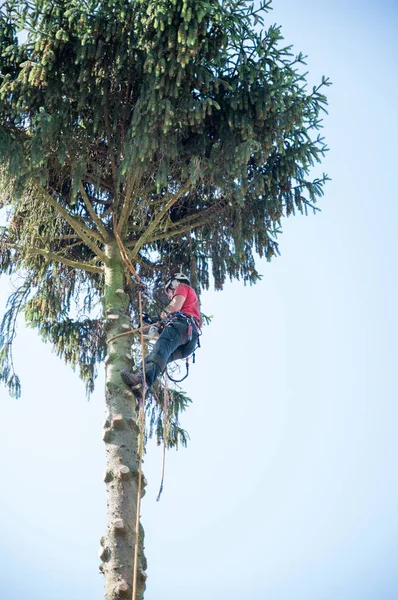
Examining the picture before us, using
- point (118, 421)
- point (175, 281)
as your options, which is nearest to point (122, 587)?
point (118, 421)

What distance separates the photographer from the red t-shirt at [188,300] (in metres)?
7.91

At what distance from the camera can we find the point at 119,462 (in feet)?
22.6

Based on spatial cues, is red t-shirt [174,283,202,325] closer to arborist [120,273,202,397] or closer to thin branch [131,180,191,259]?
arborist [120,273,202,397]

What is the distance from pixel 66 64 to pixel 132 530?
4.62m

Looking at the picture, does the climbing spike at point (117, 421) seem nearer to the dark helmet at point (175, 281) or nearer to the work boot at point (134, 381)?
the work boot at point (134, 381)

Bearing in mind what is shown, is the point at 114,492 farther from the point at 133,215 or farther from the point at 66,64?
the point at 66,64

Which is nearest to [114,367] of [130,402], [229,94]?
[130,402]

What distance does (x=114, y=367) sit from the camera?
751cm

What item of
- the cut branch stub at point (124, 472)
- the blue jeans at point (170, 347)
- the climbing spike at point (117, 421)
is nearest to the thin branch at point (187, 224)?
the blue jeans at point (170, 347)

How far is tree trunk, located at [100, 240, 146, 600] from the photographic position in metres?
6.33

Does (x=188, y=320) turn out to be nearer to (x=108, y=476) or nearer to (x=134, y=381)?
(x=134, y=381)

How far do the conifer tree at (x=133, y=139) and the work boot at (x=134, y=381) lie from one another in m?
0.08

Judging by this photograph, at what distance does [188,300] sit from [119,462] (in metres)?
1.91

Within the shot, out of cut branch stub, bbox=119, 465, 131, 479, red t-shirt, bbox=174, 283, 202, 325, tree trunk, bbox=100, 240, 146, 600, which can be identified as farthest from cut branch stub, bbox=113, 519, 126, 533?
red t-shirt, bbox=174, 283, 202, 325
